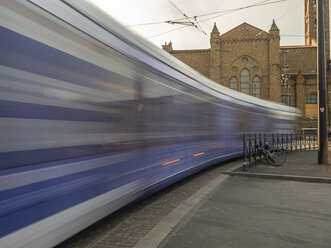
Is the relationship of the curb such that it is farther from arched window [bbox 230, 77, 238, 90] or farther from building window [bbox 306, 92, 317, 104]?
building window [bbox 306, 92, 317, 104]

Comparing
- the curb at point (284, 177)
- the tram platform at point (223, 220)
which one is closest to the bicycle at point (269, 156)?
the curb at point (284, 177)

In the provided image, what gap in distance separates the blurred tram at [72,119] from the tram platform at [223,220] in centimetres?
42

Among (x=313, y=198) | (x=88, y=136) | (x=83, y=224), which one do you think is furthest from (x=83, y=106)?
(x=313, y=198)

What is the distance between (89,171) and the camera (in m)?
3.10

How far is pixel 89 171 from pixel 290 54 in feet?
179

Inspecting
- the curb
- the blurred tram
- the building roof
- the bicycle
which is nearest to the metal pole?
the bicycle

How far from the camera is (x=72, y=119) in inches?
113

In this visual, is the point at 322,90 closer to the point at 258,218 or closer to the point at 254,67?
the point at 258,218

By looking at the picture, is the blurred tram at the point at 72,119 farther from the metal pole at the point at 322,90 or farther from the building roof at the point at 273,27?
the building roof at the point at 273,27

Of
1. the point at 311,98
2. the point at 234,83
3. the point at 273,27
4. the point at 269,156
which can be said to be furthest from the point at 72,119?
the point at 311,98

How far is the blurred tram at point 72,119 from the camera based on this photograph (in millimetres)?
2283

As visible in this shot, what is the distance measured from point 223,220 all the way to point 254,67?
4340cm

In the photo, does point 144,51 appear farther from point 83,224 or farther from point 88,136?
point 83,224

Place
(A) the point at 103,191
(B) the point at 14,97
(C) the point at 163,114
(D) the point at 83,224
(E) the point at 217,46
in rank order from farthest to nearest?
(E) the point at 217,46 < (C) the point at 163,114 < (A) the point at 103,191 < (D) the point at 83,224 < (B) the point at 14,97
